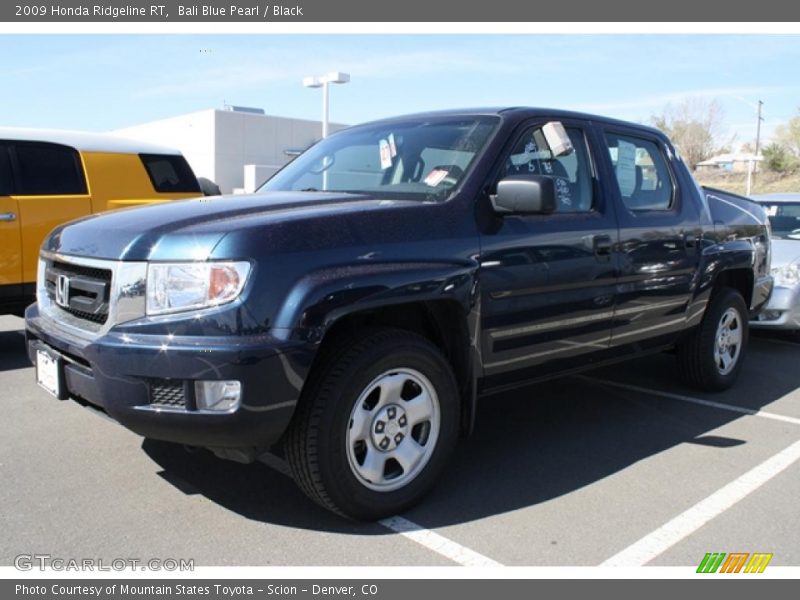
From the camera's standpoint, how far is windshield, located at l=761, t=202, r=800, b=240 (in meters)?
8.38

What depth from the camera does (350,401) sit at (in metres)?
3.09

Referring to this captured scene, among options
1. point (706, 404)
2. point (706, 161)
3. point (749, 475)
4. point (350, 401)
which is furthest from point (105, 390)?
point (706, 161)

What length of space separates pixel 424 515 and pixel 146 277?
5.28 feet

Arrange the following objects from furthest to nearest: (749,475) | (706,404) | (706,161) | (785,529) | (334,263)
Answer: (706,161) → (706,404) → (749,475) → (785,529) → (334,263)

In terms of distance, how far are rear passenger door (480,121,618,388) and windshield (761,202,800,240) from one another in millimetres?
5106

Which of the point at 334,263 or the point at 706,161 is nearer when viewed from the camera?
the point at 334,263

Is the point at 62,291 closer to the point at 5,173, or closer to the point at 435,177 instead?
the point at 435,177

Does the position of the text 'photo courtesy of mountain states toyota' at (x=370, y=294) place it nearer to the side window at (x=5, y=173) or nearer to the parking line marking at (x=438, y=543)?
the parking line marking at (x=438, y=543)

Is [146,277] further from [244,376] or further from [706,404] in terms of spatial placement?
[706,404]

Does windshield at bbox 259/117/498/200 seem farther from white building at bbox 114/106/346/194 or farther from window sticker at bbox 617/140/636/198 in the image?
white building at bbox 114/106/346/194

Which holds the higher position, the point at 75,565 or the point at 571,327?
the point at 571,327

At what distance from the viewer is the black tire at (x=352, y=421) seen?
3.04m

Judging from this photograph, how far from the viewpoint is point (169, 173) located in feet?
25.0

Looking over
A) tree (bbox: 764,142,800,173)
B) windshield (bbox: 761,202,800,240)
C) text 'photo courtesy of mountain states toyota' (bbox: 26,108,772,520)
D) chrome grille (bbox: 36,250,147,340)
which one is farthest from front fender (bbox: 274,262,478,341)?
tree (bbox: 764,142,800,173)
